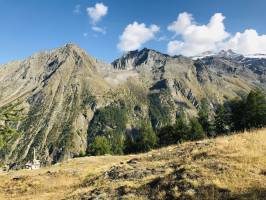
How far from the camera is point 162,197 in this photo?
722 inches

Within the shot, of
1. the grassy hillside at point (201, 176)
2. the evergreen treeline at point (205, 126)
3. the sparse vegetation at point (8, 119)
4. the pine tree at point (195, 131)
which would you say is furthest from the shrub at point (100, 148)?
the sparse vegetation at point (8, 119)

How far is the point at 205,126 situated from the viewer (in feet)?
366

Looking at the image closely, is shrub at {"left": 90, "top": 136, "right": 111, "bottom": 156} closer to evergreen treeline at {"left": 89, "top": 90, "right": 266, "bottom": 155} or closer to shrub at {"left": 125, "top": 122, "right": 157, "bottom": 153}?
evergreen treeline at {"left": 89, "top": 90, "right": 266, "bottom": 155}

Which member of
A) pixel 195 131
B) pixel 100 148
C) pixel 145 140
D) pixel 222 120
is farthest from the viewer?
pixel 100 148

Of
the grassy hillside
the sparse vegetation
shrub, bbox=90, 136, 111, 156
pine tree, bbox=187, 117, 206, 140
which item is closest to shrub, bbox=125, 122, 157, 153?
shrub, bbox=90, 136, 111, 156

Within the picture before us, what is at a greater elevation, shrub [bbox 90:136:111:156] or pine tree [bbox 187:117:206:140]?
pine tree [bbox 187:117:206:140]

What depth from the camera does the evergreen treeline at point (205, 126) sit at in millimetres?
87500

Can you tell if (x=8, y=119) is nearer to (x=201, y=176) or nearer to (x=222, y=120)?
(x=201, y=176)

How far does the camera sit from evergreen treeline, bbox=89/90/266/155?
87500 millimetres

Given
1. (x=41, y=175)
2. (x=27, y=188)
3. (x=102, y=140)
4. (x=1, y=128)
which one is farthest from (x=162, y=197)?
(x=102, y=140)

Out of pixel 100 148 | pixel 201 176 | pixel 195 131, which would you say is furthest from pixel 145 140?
pixel 201 176

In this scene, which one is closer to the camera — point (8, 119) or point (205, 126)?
point (8, 119)

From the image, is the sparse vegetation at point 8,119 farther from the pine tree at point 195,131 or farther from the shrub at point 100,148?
the shrub at point 100,148

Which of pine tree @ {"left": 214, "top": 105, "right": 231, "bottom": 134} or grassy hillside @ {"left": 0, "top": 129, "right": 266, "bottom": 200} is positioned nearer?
grassy hillside @ {"left": 0, "top": 129, "right": 266, "bottom": 200}
